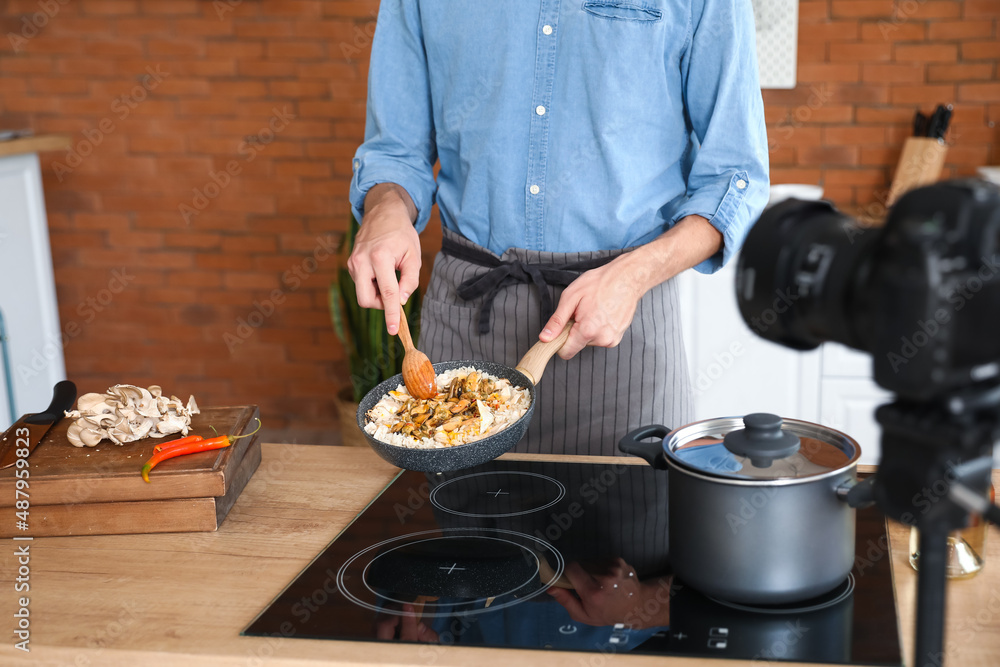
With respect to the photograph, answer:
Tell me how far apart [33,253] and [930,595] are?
3.16 metres

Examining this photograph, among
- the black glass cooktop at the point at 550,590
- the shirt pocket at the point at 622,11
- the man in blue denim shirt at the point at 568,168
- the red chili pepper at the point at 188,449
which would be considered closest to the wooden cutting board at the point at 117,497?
the red chili pepper at the point at 188,449

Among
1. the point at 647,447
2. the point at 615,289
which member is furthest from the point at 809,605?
the point at 615,289

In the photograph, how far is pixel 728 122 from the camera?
4.81 ft

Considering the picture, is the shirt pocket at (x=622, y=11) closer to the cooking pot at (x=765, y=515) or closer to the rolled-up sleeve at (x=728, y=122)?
the rolled-up sleeve at (x=728, y=122)

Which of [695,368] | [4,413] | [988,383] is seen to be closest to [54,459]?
[988,383]

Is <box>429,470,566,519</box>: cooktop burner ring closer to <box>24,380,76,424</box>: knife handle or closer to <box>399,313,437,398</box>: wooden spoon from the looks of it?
<box>399,313,437,398</box>: wooden spoon

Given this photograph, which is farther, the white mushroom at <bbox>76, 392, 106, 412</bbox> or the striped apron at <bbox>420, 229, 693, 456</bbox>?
the striped apron at <bbox>420, 229, 693, 456</bbox>

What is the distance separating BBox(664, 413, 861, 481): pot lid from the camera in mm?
837

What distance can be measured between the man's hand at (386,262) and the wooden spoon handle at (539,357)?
7.8 inches

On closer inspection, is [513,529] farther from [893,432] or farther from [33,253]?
[33,253]

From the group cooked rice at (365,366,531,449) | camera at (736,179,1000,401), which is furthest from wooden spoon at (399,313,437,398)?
camera at (736,179,1000,401)

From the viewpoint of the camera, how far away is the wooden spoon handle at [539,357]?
1.27 metres

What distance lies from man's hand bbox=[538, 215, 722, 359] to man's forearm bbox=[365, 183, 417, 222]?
389 millimetres

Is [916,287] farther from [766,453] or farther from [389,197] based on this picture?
[389,197]
